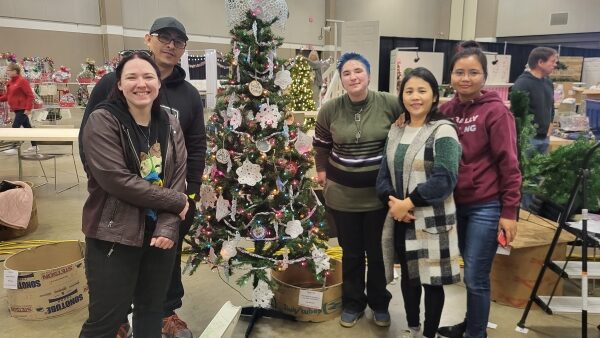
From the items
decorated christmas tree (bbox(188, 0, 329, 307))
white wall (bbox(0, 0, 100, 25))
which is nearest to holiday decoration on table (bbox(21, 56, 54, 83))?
white wall (bbox(0, 0, 100, 25))

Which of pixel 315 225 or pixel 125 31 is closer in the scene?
pixel 315 225

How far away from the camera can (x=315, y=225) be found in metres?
2.58

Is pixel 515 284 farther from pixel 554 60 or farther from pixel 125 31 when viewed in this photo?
pixel 125 31

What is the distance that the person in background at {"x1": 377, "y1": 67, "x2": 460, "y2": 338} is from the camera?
6.32 ft

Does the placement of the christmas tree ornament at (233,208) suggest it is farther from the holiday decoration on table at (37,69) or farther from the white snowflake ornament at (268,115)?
the holiday decoration on table at (37,69)

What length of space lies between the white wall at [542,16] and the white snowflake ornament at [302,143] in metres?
13.7

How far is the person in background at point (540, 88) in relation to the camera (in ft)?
12.9

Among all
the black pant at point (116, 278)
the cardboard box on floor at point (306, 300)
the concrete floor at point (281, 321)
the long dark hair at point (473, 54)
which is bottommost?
the concrete floor at point (281, 321)

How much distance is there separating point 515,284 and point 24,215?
3.94 meters

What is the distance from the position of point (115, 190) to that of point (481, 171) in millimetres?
1539

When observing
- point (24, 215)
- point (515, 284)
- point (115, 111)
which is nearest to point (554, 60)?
Result: point (515, 284)

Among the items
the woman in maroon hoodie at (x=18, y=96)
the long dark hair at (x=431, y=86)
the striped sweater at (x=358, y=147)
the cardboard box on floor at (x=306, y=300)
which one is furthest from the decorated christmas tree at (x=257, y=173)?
the woman in maroon hoodie at (x=18, y=96)

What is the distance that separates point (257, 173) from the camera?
2387 mm

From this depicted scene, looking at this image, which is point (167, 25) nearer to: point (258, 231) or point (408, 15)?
point (258, 231)
